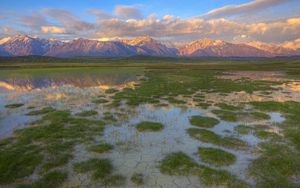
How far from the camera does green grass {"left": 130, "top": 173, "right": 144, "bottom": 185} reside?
12.0 m

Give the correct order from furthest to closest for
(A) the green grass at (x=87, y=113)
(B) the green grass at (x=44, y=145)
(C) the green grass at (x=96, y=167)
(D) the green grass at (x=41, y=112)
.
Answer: (D) the green grass at (x=41, y=112), (A) the green grass at (x=87, y=113), (B) the green grass at (x=44, y=145), (C) the green grass at (x=96, y=167)

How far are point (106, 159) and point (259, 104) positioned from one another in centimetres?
2414

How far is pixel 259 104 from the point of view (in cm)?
3084

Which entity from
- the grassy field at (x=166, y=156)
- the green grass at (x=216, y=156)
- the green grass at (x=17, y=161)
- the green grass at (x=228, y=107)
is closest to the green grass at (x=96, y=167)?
the grassy field at (x=166, y=156)

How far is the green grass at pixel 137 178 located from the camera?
12.0m

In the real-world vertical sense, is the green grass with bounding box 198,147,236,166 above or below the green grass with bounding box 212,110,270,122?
above

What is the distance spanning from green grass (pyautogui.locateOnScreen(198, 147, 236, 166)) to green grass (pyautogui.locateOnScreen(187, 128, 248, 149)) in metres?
1.56

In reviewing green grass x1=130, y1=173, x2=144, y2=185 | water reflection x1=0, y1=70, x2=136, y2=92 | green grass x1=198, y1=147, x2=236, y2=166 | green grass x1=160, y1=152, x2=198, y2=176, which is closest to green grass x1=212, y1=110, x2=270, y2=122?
green grass x1=198, y1=147, x2=236, y2=166

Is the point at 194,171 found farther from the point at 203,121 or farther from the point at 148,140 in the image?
the point at 203,121

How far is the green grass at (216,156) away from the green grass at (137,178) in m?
4.34

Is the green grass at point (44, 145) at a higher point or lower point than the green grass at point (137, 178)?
higher

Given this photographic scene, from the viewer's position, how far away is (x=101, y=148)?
52.9ft

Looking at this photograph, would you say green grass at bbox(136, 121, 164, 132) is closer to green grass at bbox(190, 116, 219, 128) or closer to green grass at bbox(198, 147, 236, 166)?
green grass at bbox(190, 116, 219, 128)

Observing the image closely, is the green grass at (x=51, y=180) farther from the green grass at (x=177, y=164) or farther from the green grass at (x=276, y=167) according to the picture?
the green grass at (x=276, y=167)
